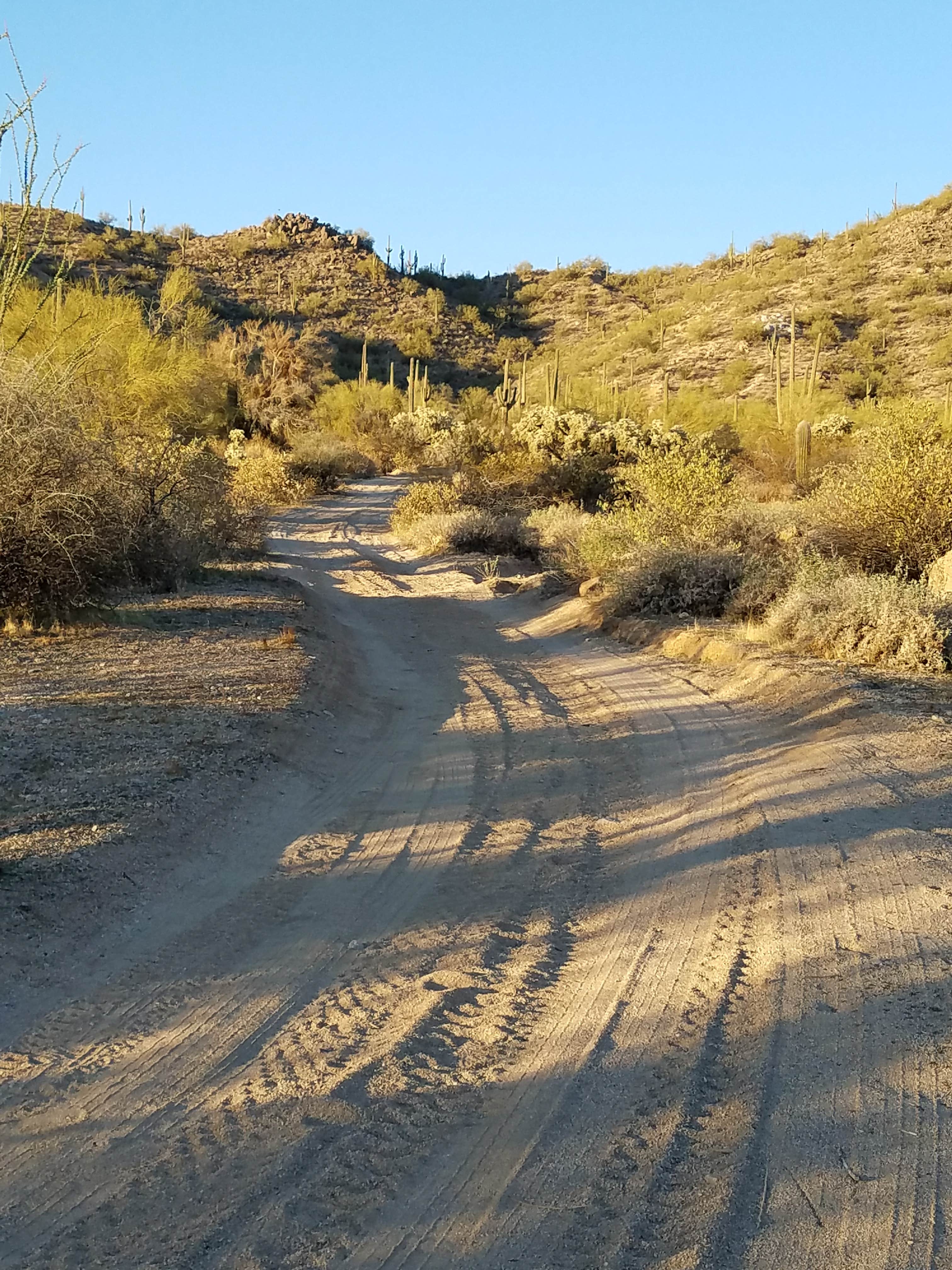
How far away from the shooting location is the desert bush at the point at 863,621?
10.1 m

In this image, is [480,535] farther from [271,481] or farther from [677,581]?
[271,481]

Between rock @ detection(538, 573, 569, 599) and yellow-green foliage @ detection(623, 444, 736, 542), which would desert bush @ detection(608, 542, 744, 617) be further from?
rock @ detection(538, 573, 569, 599)

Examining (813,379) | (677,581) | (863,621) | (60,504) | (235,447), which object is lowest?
(863,621)

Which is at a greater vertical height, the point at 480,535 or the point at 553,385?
the point at 553,385

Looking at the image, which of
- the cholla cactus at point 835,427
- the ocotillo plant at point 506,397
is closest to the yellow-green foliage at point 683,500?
the cholla cactus at point 835,427

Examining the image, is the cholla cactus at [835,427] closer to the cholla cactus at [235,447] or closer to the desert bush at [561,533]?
the desert bush at [561,533]

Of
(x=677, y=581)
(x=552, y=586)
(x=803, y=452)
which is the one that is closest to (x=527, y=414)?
(x=803, y=452)

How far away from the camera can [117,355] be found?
21234 mm

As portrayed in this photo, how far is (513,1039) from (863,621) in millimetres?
8093

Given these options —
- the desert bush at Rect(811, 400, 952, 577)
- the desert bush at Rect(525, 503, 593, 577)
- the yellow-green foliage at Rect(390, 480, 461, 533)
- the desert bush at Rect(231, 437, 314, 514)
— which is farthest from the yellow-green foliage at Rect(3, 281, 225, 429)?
the desert bush at Rect(811, 400, 952, 577)

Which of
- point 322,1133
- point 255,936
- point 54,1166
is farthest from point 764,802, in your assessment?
point 54,1166

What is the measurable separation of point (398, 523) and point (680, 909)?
23.3m

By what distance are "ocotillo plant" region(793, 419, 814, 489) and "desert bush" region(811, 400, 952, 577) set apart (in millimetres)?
10485

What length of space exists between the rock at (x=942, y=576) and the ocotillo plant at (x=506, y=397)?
25.9 metres
